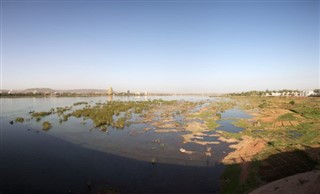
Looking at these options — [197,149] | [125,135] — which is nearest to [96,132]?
[125,135]

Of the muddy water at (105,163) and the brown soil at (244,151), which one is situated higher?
the brown soil at (244,151)

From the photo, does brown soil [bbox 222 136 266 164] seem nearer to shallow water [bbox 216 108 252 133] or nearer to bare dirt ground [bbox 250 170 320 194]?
bare dirt ground [bbox 250 170 320 194]

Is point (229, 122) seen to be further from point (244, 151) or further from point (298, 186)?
point (298, 186)

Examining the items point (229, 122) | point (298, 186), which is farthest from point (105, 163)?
point (229, 122)

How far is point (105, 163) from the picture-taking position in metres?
17.3

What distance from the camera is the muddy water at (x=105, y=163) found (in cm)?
1343

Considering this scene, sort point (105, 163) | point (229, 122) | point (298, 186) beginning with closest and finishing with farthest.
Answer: point (298, 186) → point (105, 163) → point (229, 122)

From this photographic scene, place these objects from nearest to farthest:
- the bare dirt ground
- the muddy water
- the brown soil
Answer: the bare dirt ground < the muddy water < the brown soil

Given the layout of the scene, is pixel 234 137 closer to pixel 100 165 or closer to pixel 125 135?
pixel 125 135

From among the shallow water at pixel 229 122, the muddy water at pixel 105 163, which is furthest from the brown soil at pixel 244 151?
Answer: the shallow water at pixel 229 122

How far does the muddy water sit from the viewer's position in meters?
13.4

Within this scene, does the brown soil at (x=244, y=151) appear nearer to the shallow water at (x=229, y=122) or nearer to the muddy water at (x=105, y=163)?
the muddy water at (x=105, y=163)

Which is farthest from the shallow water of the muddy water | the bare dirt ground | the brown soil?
the bare dirt ground

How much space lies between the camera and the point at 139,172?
611 inches
